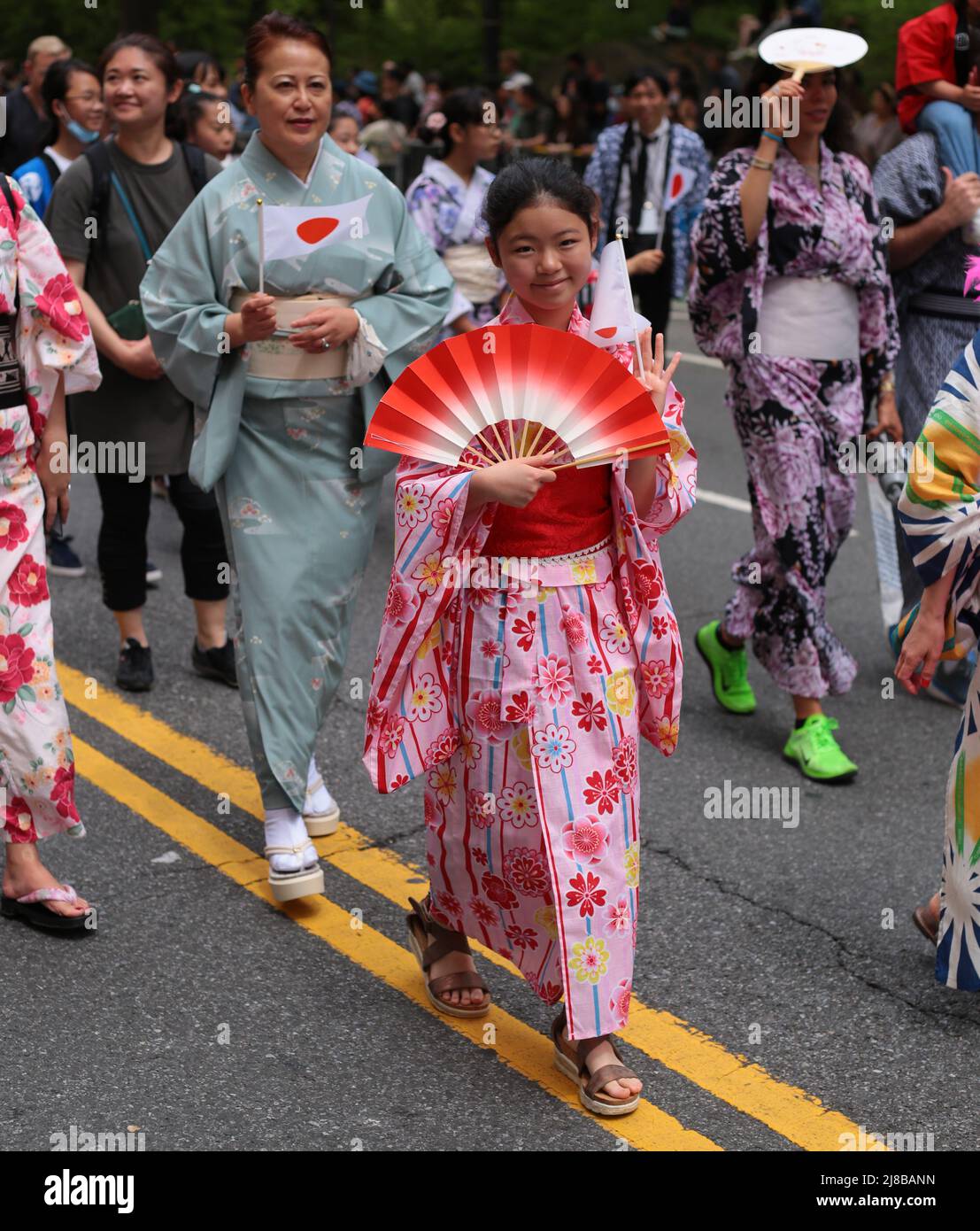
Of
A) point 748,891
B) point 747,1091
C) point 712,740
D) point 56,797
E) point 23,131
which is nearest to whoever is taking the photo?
point 747,1091

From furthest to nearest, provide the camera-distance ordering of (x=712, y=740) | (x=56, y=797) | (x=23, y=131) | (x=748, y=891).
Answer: (x=23, y=131) < (x=712, y=740) < (x=748, y=891) < (x=56, y=797)

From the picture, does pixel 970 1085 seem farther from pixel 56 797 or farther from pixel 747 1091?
pixel 56 797

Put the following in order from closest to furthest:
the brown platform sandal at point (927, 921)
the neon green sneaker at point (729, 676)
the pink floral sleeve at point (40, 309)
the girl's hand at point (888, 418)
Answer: the pink floral sleeve at point (40, 309) < the brown platform sandal at point (927, 921) < the girl's hand at point (888, 418) < the neon green sneaker at point (729, 676)

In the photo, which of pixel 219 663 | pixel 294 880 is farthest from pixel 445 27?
pixel 294 880

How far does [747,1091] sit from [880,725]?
2.32 m

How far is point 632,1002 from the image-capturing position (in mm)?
3574

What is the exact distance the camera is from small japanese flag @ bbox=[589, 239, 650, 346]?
309cm

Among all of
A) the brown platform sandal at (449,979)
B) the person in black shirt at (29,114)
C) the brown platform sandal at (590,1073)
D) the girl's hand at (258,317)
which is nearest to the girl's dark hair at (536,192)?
the girl's hand at (258,317)

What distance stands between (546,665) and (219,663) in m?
2.58

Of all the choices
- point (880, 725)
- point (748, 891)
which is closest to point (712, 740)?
point (880, 725)

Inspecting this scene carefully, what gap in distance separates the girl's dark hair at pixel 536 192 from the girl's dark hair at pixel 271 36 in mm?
1089

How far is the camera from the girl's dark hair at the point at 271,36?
3.97 m

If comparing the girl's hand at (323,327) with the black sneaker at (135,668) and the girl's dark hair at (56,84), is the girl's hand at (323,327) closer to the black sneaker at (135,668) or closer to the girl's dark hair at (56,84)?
the black sneaker at (135,668)

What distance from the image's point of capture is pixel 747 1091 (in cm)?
320
